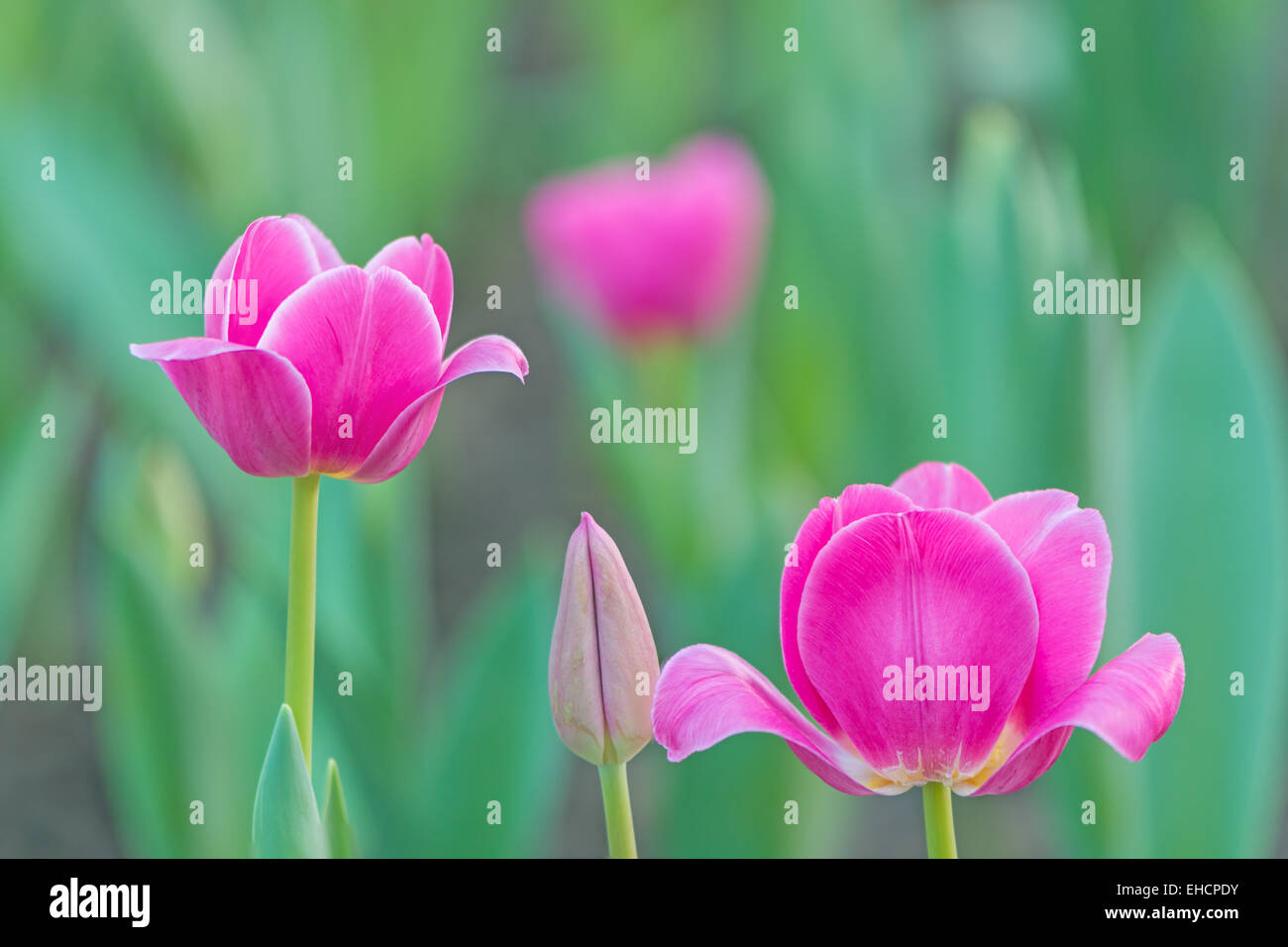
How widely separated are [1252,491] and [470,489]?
2.86ft

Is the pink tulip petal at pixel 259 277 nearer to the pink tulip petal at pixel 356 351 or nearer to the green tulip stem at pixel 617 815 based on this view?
the pink tulip petal at pixel 356 351

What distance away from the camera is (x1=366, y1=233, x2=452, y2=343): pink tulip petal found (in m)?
0.31

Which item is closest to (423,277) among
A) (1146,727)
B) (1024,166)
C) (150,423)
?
(1146,727)

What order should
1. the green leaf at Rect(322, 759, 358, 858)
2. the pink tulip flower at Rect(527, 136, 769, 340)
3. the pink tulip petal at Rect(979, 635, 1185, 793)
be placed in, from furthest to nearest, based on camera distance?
the pink tulip flower at Rect(527, 136, 769, 340) → the green leaf at Rect(322, 759, 358, 858) → the pink tulip petal at Rect(979, 635, 1185, 793)

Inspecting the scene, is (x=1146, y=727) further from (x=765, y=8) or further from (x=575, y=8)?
(x=575, y=8)

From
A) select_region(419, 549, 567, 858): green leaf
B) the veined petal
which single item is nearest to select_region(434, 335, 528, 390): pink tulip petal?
the veined petal

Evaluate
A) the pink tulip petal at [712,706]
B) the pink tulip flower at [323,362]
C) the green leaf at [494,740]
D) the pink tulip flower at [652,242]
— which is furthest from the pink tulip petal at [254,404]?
the pink tulip flower at [652,242]

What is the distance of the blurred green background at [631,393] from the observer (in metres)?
0.62

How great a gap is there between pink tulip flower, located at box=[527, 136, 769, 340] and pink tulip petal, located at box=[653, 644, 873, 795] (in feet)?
2.29

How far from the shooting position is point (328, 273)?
0.30 m

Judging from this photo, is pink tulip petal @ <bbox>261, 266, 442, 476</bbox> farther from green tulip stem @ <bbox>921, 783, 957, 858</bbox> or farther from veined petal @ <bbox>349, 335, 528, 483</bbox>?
green tulip stem @ <bbox>921, 783, 957, 858</bbox>

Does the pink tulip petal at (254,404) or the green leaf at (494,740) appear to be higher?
the pink tulip petal at (254,404)

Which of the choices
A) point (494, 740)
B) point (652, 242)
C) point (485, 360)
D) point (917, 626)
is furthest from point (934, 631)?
point (652, 242)

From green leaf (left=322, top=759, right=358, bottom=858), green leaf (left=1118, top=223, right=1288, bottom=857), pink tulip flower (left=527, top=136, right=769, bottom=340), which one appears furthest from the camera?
pink tulip flower (left=527, top=136, right=769, bottom=340)
